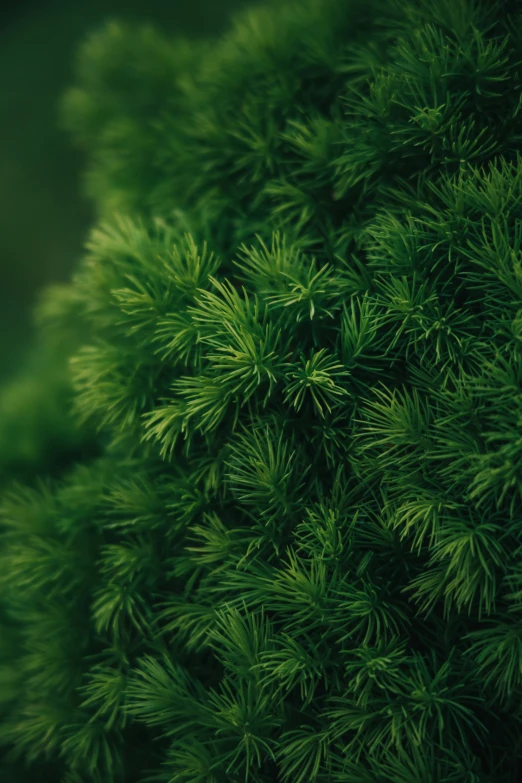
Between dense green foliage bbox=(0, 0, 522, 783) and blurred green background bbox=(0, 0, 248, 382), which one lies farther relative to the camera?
blurred green background bbox=(0, 0, 248, 382)

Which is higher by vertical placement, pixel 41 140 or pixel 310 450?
pixel 41 140

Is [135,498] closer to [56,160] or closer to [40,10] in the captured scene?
[56,160]

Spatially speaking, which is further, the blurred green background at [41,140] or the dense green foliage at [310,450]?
the blurred green background at [41,140]

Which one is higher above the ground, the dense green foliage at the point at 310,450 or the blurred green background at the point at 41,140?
the blurred green background at the point at 41,140

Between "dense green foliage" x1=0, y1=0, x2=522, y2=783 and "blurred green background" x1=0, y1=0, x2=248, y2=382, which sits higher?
"blurred green background" x1=0, y1=0, x2=248, y2=382

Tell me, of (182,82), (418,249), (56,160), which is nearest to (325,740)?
(418,249)
